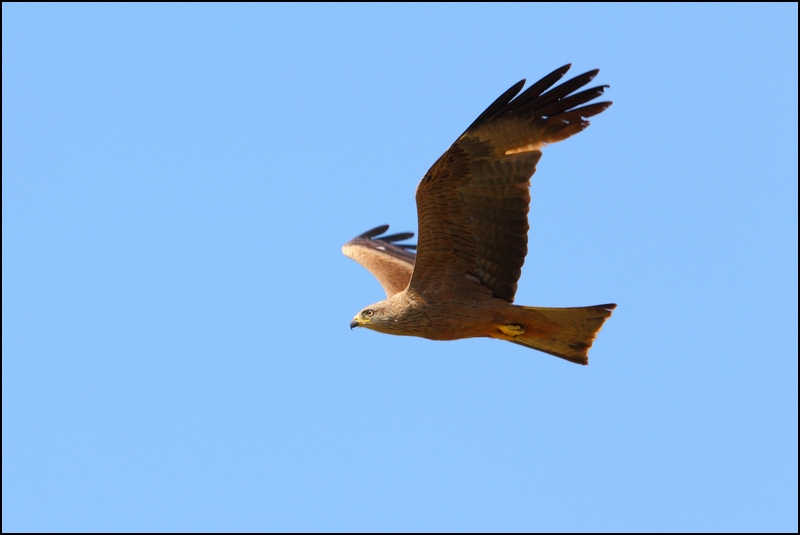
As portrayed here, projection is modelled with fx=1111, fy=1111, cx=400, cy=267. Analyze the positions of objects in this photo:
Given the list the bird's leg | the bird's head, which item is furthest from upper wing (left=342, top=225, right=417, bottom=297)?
the bird's leg

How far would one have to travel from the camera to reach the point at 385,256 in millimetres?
13508

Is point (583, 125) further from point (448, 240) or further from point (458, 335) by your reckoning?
point (458, 335)

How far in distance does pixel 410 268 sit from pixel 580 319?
11.6 feet

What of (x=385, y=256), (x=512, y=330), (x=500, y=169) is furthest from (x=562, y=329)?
(x=385, y=256)

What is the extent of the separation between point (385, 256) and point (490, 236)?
12.5ft

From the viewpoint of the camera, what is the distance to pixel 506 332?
33.6 ft

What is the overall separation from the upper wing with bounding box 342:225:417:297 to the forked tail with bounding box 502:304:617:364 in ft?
6.59

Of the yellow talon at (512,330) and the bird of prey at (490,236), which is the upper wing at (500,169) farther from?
the yellow talon at (512,330)

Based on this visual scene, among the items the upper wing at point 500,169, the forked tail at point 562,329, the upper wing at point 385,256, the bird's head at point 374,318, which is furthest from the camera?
the upper wing at point 385,256

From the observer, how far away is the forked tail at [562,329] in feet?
32.1

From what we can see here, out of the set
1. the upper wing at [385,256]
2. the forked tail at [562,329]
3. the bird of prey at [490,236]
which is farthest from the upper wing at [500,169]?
the upper wing at [385,256]

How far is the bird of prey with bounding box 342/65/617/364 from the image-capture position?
9.48 metres

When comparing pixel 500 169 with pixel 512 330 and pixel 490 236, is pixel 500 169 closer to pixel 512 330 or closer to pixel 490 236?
pixel 490 236

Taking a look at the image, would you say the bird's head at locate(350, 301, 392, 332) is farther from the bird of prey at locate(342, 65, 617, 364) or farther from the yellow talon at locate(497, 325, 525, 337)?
the yellow talon at locate(497, 325, 525, 337)
